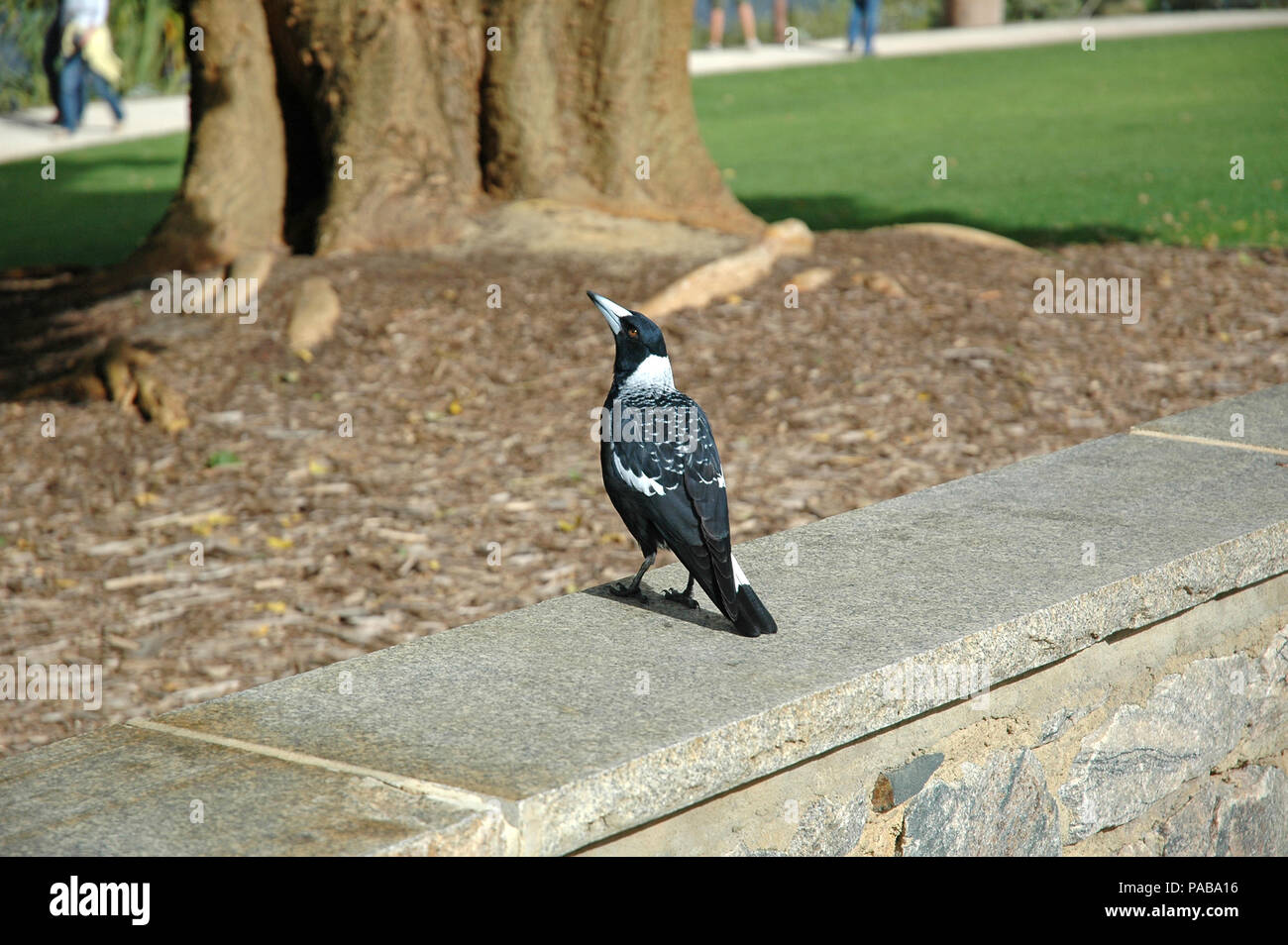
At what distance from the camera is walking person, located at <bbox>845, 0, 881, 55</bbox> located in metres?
26.2

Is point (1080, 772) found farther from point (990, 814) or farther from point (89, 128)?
point (89, 128)

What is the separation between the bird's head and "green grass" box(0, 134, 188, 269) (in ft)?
29.7

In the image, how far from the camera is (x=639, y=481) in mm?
2809

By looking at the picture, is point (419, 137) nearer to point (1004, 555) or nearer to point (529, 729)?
point (1004, 555)

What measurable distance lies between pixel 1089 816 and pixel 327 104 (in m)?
6.25

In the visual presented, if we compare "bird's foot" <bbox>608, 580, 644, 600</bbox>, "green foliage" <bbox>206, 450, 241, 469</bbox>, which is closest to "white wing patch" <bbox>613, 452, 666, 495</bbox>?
"bird's foot" <bbox>608, 580, 644, 600</bbox>

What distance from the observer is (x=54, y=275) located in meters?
9.73

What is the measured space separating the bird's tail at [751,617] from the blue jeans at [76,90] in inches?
725

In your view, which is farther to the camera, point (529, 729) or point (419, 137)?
point (419, 137)

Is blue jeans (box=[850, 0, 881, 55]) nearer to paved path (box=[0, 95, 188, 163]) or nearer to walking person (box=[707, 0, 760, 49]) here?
walking person (box=[707, 0, 760, 49])

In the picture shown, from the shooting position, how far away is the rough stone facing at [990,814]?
2857mm

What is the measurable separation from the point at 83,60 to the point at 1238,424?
59.2 ft

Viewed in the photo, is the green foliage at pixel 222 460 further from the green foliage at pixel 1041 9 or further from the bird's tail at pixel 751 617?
the green foliage at pixel 1041 9
